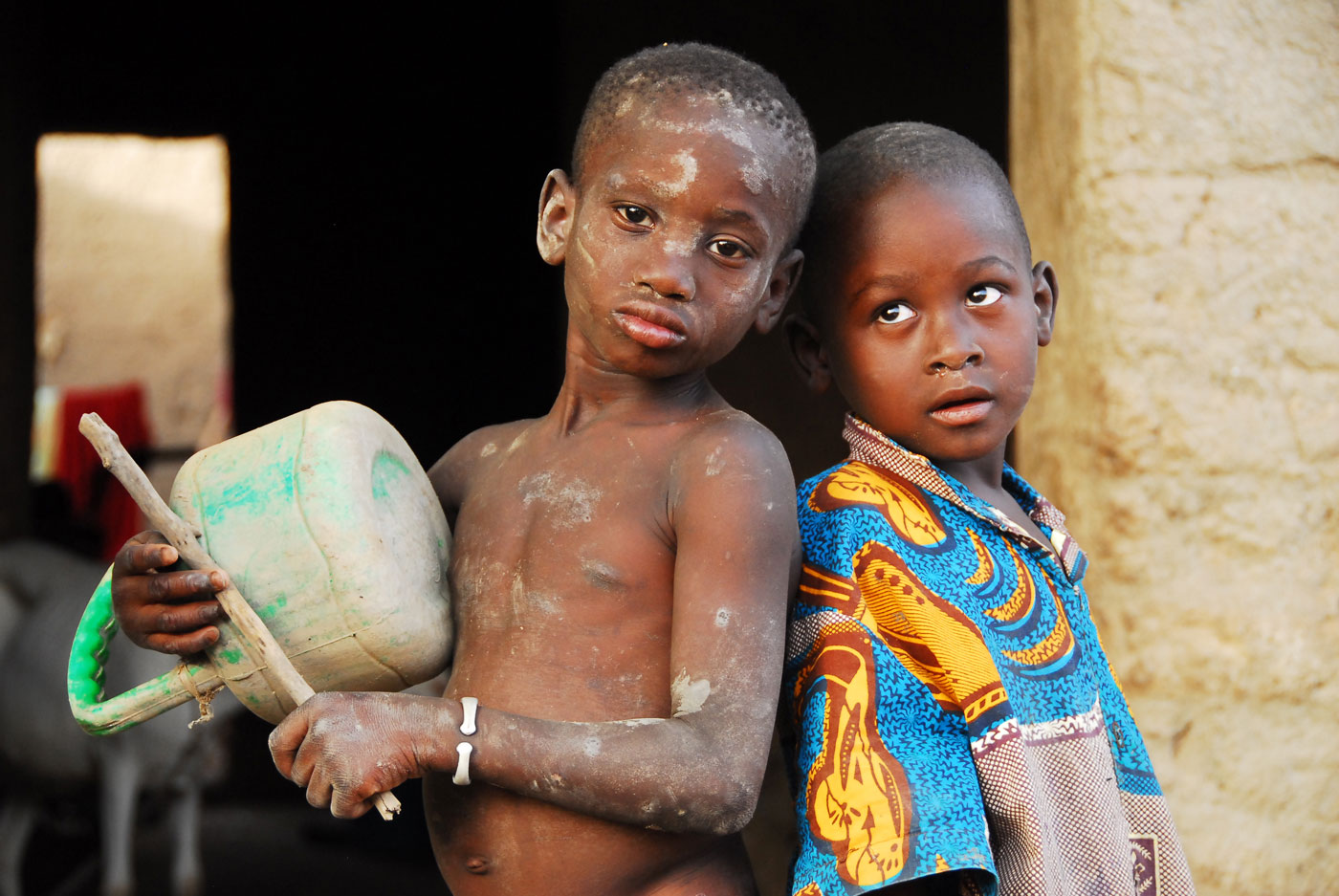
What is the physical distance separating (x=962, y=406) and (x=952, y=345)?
0.24 feet

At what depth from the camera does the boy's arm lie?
1.17 meters

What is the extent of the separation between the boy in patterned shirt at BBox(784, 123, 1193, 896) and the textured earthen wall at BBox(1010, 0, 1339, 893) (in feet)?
0.88

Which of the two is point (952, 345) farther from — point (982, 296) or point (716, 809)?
point (716, 809)

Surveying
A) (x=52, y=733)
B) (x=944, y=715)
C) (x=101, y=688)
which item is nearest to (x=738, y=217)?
(x=944, y=715)

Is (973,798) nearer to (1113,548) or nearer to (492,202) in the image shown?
(1113,548)

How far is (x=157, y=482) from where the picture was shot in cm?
836

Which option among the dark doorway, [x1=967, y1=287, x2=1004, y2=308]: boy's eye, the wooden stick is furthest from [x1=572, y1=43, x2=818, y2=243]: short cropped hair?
the dark doorway

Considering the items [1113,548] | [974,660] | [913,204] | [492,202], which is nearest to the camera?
[974,660]

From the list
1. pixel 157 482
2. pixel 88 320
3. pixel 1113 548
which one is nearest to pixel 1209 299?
pixel 1113 548

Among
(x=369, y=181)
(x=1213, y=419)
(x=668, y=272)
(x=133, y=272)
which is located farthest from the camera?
(x=133, y=272)

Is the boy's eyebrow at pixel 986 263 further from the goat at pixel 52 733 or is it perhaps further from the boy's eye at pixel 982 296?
the goat at pixel 52 733

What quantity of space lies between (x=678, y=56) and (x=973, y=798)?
0.82 meters

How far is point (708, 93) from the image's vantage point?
137 centimetres

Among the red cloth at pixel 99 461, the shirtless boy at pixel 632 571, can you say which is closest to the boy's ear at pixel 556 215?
the shirtless boy at pixel 632 571
